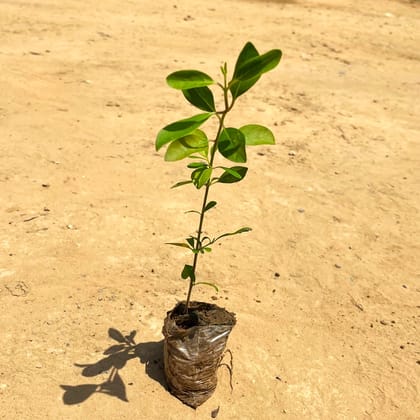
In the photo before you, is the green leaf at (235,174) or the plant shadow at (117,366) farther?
the plant shadow at (117,366)

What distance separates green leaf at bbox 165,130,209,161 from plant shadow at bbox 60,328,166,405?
1138 mm

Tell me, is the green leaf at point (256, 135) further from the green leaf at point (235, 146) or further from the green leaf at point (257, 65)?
the green leaf at point (257, 65)

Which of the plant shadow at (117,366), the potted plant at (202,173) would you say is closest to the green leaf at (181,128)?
the potted plant at (202,173)

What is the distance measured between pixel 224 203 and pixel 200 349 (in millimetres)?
1826

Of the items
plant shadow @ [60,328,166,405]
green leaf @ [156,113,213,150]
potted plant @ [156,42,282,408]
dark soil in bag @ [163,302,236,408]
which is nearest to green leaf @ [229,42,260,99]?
potted plant @ [156,42,282,408]

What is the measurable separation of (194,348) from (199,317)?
0.15m

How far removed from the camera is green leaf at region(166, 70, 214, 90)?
176cm

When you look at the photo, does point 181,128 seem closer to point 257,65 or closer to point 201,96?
point 201,96

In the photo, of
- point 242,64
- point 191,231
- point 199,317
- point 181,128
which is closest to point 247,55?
point 242,64

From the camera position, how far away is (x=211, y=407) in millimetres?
2510

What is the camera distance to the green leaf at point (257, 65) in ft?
5.54

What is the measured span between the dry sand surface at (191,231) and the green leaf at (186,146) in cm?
115

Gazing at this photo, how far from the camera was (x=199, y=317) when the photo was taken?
240cm

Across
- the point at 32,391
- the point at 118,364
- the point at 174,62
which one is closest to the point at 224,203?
the point at 118,364
